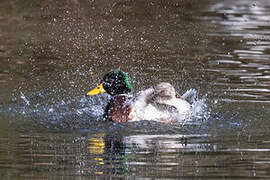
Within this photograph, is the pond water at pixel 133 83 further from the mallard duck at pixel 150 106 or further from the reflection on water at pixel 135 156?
the mallard duck at pixel 150 106

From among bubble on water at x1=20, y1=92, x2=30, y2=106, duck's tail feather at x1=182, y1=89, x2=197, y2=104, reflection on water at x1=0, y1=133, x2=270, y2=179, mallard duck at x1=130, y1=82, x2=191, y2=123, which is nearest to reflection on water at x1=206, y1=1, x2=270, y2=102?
duck's tail feather at x1=182, y1=89, x2=197, y2=104

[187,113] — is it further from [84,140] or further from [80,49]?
[80,49]

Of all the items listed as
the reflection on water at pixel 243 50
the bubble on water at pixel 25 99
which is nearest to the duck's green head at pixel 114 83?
the bubble on water at pixel 25 99

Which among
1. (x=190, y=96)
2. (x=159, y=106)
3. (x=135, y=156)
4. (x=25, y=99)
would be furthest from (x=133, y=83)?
(x=135, y=156)

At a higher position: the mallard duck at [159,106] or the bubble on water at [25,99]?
the bubble on water at [25,99]

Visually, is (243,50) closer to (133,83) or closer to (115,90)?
(133,83)

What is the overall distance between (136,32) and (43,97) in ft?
16.4

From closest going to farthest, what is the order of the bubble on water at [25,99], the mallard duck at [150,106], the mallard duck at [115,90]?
1. the mallard duck at [150,106]
2. the mallard duck at [115,90]
3. the bubble on water at [25,99]

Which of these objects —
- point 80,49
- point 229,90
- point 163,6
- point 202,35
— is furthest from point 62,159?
point 163,6

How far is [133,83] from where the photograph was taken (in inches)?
440

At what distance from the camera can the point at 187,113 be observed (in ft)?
30.2

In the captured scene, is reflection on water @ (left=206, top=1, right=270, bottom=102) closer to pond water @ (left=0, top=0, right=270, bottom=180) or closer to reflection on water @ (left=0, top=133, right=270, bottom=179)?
pond water @ (left=0, top=0, right=270, bottom=180)

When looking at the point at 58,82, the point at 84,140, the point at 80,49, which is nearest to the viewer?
the point at 84,140

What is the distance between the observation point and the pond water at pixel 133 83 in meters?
6.74
